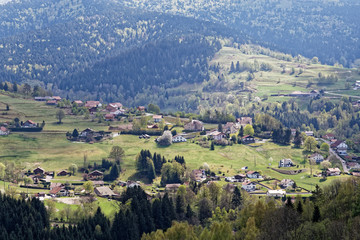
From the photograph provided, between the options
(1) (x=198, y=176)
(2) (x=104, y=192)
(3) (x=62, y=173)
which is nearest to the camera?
(2) (x=104, y=192)

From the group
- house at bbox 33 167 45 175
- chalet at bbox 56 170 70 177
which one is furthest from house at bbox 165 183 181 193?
house at bbox 33 167 45 175

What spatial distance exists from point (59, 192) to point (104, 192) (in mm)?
12055

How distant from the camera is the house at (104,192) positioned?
17475 centimetres

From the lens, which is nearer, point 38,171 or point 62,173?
point 38,171

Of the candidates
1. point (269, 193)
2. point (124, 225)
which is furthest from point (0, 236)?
point (269, 193)

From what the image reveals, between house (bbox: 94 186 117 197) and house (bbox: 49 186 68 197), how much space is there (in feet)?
27.0

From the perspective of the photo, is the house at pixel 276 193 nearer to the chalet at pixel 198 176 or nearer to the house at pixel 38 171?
the chalet at pixel 198 176

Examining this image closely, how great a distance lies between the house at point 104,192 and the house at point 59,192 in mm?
8230

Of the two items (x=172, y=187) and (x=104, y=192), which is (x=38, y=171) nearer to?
(x=104, y=192)

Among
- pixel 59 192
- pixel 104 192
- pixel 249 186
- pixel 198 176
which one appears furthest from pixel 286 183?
pixel 59 192

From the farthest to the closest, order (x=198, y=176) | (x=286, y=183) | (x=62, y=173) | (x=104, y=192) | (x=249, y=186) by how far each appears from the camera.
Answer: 1. (x=62, y=173)
2. (x=198, y=176)
3. (x=286, y=183)
4. (x=249, y=186)
5. (x=104, y=192)

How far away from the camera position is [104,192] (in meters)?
177

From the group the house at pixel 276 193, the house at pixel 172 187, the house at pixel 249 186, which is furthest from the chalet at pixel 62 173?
the house at pixel 276 193

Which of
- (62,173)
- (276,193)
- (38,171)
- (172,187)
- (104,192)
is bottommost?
(276,193)
